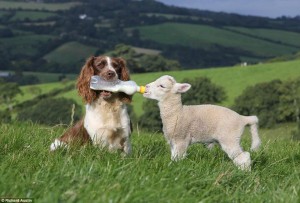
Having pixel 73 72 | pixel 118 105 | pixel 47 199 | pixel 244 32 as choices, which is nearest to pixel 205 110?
pixel 118 105

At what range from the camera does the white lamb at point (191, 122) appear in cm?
773

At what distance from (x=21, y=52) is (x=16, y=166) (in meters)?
169

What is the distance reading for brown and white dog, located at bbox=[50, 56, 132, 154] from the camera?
8.25 meters

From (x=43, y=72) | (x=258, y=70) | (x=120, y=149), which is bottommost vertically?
(x=43, y=72)

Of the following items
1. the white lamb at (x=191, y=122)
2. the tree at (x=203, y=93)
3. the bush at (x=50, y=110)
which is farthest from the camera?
the bush at (x=50, y=110)

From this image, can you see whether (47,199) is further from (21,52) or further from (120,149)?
(21,52)

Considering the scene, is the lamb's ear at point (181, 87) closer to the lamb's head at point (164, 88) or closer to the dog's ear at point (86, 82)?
the lamb's head at point (164, 88)

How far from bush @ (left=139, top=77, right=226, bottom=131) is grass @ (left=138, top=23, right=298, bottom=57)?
77522 millimetres

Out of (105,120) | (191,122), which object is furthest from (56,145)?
(191,122)

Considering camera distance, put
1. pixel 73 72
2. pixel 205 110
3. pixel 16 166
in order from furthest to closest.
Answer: pixel 73 72 → pixel 205 110 → pixel 16 166

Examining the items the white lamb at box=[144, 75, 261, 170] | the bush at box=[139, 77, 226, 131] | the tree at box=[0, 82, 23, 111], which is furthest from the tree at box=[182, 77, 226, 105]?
the white lamb at box=[144, 75, 261, 170]

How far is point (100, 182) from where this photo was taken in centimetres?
491

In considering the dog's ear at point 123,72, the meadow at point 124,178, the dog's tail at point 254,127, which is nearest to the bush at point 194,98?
the dog's ear at point 123,72

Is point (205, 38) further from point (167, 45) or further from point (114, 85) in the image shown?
point (114, 85)
